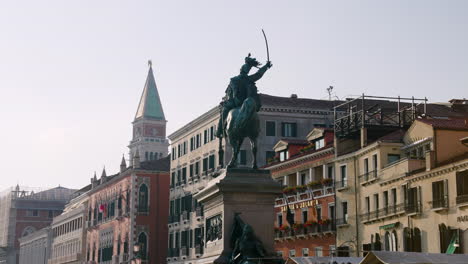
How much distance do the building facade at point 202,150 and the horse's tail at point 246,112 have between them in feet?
135

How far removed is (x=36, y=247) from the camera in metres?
138

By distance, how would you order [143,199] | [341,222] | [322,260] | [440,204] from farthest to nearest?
[143,199] → [341,222] → [440,204] → [322,260]

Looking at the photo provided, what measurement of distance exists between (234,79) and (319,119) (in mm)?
49329

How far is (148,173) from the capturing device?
92500mm

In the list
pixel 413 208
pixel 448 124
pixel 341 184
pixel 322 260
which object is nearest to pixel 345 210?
pixel 341 184

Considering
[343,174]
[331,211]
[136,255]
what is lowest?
[136,255]

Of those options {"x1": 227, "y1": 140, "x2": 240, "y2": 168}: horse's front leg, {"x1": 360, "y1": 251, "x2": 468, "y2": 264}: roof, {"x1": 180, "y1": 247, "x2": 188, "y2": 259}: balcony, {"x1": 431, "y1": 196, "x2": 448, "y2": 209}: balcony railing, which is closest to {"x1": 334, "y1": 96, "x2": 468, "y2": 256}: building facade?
{"x1": 431, "y1": 196, "x2": 448, "y2": 209}: balcony railing

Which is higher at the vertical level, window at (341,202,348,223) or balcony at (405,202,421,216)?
window at (341,202,348,223)

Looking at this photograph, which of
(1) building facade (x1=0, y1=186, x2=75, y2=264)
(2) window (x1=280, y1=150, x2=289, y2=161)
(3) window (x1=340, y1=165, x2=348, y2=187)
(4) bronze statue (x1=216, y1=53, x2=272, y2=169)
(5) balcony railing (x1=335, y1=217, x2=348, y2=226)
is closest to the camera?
(4) bronze statue (x1=216, y1=53, x2=272, y2=169)

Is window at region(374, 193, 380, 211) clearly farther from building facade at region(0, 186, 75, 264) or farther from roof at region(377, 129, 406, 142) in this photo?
building facade at region(0, 186, 75, 264)

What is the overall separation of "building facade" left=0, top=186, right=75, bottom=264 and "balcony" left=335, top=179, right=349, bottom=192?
94442 millimetres

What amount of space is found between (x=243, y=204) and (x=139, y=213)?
6639 centimetres

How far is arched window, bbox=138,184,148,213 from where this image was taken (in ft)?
297

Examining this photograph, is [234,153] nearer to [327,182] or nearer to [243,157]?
[327,182]
